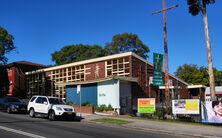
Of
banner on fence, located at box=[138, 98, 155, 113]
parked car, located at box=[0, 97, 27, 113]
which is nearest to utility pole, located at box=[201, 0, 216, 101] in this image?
banner on fence, located at box=[138, 98, 155, 113]

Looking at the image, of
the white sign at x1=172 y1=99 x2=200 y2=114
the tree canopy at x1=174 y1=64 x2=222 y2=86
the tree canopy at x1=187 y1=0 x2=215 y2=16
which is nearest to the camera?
the white sign at x1=172 y1=99 x2=200 y2=114

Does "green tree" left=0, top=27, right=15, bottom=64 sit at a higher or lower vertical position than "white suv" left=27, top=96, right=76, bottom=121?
higher

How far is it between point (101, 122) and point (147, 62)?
16526 millimetres

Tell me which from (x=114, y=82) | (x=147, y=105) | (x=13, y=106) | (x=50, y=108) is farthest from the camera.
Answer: (x=114, y=82)

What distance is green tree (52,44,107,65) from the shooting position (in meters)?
80.8

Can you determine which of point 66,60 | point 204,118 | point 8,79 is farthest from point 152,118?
point 66,60

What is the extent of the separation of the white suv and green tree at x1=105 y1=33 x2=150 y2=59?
54.9 m

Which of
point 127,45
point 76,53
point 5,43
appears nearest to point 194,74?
point 127,45

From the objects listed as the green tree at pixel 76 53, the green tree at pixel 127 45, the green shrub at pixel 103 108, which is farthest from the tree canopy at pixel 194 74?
the green shrub at pixel 103 108

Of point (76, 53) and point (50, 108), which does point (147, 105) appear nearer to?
point (50, 108)

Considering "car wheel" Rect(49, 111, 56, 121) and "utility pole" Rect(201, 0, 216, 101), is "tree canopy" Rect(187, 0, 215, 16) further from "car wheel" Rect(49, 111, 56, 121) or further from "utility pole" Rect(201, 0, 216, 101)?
"car wheel" Rect(49, 111, 56, 121)

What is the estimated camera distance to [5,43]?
5706cm

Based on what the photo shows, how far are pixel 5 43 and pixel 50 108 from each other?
34.7 meters

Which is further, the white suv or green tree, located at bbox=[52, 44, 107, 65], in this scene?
green tree, located at bbox=[52, 44, 107, 65]
